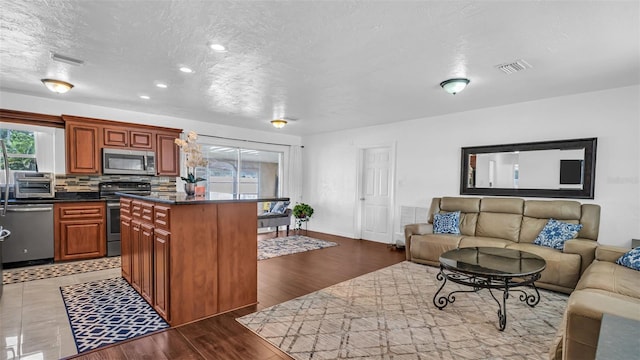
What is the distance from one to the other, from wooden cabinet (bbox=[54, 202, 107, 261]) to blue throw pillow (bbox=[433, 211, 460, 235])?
5.40m

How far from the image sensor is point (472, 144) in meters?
5.08

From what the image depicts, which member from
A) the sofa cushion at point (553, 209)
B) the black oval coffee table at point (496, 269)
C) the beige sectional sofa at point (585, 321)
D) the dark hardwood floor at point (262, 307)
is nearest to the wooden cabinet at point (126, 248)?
the dark hardwood floor at point (262, 307)

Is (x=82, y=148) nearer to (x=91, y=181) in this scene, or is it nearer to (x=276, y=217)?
(x=91, y=181)

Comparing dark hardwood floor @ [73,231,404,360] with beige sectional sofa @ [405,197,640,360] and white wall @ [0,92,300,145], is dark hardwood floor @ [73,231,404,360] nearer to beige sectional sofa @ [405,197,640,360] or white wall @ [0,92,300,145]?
beige sectional sofa @ [405,197,640,360]

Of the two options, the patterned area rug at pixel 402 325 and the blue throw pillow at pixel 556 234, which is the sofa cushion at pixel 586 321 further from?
the blue throw pillow at pixel 556 234

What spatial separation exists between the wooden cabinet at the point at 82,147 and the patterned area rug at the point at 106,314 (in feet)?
6.91

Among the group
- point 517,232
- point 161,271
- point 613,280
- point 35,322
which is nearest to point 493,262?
point 613,280

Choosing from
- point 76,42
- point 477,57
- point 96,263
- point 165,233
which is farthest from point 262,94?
point 96,263

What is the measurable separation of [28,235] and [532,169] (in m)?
7.48

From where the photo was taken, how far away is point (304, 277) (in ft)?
13.2

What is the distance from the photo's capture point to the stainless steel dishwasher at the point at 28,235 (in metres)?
4.23

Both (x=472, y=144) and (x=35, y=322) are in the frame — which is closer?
(x=35, y=322)

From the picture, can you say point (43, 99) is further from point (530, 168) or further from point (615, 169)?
point (615, 169)

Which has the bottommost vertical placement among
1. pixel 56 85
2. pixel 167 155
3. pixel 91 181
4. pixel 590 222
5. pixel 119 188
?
pixel 590 222
